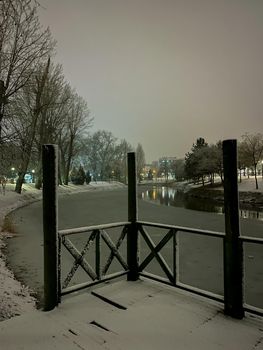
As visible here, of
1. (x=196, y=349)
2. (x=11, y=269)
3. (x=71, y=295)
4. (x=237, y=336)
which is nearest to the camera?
(x=196, y=349)

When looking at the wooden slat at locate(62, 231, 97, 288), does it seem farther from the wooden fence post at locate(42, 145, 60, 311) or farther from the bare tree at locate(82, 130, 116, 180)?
the bare tree at locate(82, 130, 116, 180)

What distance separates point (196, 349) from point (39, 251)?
699cm

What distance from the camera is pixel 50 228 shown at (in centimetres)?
423

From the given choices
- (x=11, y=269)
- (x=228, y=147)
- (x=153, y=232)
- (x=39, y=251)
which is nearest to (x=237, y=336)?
(x=228, y=147)

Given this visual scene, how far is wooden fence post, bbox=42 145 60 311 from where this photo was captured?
4.23m

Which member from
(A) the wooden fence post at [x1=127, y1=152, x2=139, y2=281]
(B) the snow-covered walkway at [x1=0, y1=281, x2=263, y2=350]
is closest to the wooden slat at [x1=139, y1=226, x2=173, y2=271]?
(A) the wooden fence post at [x1=127, y1=152, x2=139, y2=281]

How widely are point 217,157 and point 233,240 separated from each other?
148 ft

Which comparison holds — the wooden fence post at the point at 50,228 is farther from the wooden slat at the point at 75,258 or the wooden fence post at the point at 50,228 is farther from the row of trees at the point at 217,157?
the row of trees at the point at 217,157

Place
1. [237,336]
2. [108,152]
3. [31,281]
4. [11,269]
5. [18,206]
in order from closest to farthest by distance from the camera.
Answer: [237,336], [31,281], [11,269], [18,206], [108,152]

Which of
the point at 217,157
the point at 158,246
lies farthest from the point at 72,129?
the point at 158,246

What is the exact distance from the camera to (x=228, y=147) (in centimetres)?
398

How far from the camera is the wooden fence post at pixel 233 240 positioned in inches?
155

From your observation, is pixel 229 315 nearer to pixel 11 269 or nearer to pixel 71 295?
pixel 71 295

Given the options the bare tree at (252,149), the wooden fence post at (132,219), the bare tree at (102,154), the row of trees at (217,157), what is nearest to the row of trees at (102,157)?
the bare tree at (102,154)
